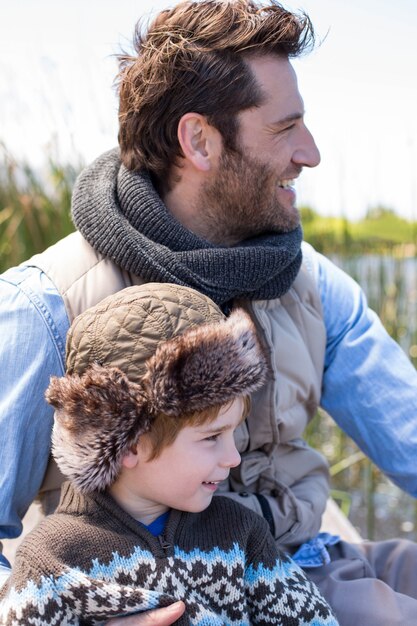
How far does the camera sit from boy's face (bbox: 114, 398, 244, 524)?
1462 mm

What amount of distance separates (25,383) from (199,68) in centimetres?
87

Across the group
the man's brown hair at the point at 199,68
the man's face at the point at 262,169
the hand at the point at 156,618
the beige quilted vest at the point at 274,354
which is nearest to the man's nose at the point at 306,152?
the man's face at the point at 262,169

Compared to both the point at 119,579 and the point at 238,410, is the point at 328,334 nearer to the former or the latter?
the point at 238,410

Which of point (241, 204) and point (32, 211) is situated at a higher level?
point (241, 204)

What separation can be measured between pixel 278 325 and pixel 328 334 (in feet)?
0.69

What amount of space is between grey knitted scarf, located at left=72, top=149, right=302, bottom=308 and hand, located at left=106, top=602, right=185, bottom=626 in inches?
26.5

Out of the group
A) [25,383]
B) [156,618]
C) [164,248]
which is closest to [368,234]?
[164,248]

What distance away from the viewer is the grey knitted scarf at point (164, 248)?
1799 millimetres

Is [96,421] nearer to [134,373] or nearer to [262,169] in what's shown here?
[134,373]

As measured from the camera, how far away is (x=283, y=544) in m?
1.88

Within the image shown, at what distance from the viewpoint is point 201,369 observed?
1.43m

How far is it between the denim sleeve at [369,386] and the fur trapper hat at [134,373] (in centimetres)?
65

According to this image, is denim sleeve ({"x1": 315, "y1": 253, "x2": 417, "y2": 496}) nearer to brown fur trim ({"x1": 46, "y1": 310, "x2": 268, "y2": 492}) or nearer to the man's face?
the man's face

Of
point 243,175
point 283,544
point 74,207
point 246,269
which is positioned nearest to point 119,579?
point 283,544
